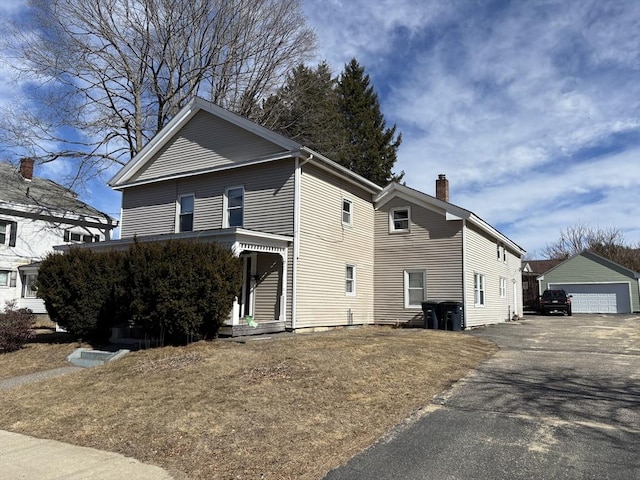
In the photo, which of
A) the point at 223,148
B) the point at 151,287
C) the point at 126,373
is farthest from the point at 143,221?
the point at 126,373

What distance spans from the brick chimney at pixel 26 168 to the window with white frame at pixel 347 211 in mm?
20765

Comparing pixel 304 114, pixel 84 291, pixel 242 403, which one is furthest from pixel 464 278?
pixel 304 114

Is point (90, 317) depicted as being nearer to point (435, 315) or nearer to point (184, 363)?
point (184, 363)

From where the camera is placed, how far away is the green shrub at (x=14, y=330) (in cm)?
1350

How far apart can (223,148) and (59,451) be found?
12.7m

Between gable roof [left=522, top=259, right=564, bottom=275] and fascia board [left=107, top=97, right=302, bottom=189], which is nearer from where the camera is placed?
fascia board [left=107, top=97, right=302, bottom=189]

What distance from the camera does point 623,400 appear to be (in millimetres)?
7430

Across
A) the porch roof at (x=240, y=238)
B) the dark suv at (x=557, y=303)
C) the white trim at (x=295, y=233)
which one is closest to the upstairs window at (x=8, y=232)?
the porch roof at (x=240, y=238)

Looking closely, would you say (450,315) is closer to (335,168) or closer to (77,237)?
(335,168)

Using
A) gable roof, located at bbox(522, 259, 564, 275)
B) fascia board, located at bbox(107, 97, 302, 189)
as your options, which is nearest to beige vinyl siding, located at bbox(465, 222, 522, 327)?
fascia board, located at bbox(107, 97, 302, 189)

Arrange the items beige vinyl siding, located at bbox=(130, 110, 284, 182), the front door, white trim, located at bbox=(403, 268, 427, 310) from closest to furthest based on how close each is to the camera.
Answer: the front door, beige vinyl siding, located at bbox=(130, 110, 284, 182), white trim, located at bbox=(403, 268, 427, 310)

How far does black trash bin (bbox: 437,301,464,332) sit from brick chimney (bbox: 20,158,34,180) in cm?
2474

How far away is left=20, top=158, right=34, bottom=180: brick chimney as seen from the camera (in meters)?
29.3

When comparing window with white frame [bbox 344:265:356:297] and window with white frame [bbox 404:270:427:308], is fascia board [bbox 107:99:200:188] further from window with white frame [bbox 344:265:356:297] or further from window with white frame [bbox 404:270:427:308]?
window with white frame [bbox 404:270:427:308]
